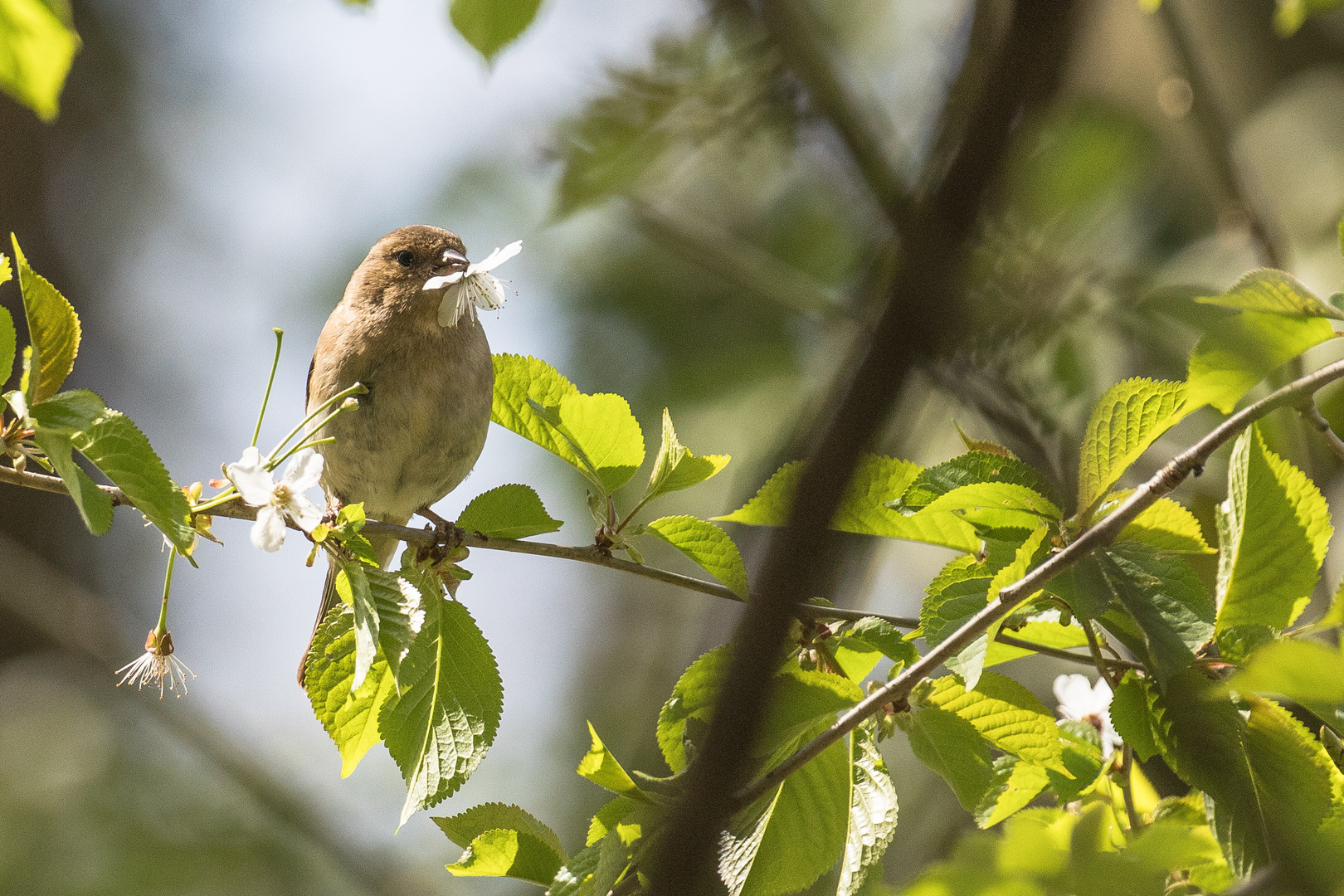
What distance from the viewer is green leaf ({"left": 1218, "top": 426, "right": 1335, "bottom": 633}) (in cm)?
193

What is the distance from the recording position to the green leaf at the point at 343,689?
2158mm

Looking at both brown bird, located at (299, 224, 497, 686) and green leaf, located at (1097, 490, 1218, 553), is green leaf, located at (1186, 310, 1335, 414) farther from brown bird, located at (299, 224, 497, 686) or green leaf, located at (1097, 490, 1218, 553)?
brown bird, located at (299, 224, 497, 686)

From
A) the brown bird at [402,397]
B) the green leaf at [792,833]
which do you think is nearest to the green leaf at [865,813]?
the green leaf at [792,833]

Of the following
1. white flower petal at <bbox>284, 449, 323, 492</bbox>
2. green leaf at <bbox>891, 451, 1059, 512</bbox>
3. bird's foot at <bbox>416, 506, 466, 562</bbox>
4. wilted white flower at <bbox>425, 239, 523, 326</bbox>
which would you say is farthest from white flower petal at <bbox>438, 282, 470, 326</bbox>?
green leaf at <bbox>891, 451, 1059, 512</bbox>

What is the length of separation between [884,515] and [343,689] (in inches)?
45.7

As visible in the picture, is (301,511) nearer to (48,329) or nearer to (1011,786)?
(48,329)

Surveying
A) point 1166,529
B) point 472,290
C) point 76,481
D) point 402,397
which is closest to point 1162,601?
point 1166,529

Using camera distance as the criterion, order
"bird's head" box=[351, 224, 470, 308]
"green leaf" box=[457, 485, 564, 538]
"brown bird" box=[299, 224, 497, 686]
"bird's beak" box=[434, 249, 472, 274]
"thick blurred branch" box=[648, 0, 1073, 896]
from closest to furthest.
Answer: "thick blurred branch" box=[648, 0, 1073, 896] → "green leaf" box=[457, 485, 564, 538] → "brown bird" box=[299, 224, 497, 686] → "bird's head" box=[351, 224, 470, 308] → "bird's beak" box=[434, 249, 472, 274]

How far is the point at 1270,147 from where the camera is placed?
4.65 m

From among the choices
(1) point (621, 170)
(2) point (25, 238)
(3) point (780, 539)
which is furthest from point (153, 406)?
(3) point (780, 539)

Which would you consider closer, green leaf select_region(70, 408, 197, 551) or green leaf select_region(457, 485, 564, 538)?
green leaf select_region(70, 408, 197, 551)

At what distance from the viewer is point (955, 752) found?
2.00 m

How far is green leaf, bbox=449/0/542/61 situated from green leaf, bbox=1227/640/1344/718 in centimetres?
131

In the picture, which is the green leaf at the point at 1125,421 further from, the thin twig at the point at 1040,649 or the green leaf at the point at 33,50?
the green leaf at the point at 33,50
